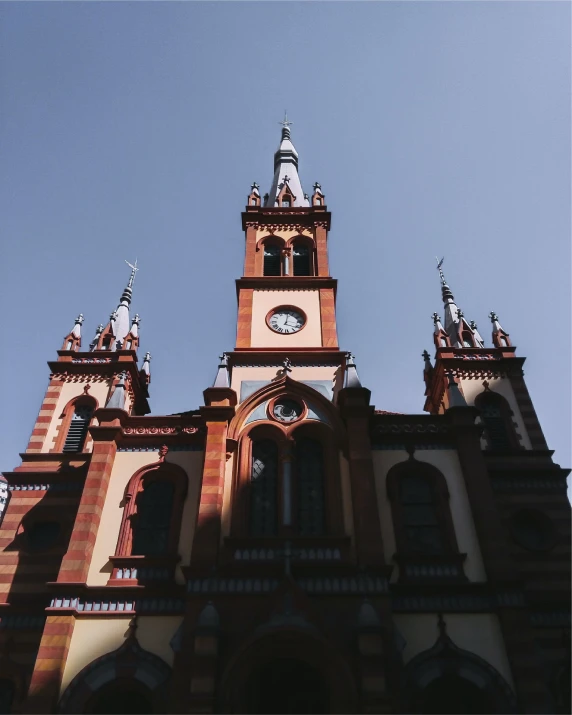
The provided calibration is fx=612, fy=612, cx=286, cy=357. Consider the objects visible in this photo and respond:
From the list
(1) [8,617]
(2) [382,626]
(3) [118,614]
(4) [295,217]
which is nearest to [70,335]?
(4) [295,217]

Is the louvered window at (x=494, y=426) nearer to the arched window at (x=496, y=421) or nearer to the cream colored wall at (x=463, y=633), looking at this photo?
the arched window at (x=496, y=421)

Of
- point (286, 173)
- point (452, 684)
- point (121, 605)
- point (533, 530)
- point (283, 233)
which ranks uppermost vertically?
point (286, 173)

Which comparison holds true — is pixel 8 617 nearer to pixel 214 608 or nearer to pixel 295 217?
pixel 214 608

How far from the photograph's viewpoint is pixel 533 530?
67.7ft

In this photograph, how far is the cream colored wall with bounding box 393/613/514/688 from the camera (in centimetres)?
1538

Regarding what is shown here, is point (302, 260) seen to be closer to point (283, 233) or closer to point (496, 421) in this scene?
point (283, 233)

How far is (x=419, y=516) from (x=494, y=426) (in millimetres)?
7872

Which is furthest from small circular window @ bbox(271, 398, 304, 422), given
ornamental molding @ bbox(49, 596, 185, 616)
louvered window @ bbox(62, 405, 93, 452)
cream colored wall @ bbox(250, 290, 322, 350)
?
louvered window @ bbox(62, 405, 93, 452)

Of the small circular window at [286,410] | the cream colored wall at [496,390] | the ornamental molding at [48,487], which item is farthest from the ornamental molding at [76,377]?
the cream colored wall at [496,390]

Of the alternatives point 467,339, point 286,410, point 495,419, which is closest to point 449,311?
point 467,339

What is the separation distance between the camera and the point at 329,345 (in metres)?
23.5

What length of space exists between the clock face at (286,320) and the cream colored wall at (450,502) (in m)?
6.80

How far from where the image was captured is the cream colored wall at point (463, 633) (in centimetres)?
1538

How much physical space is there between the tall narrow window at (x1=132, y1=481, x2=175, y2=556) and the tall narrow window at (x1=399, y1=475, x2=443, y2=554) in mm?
7111
